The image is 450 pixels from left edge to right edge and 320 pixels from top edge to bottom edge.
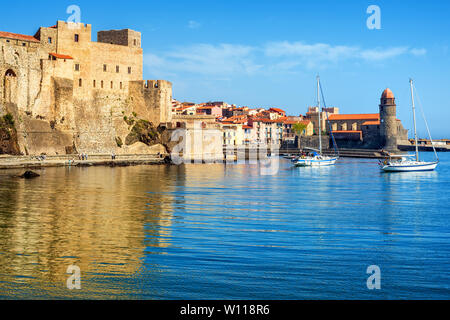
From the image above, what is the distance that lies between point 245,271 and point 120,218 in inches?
292

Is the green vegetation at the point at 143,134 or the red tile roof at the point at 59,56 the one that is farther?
the green vegetation at the point at 143,134

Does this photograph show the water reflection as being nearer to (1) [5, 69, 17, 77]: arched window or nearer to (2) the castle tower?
(1) [5, 69, 17, 77]: arched window

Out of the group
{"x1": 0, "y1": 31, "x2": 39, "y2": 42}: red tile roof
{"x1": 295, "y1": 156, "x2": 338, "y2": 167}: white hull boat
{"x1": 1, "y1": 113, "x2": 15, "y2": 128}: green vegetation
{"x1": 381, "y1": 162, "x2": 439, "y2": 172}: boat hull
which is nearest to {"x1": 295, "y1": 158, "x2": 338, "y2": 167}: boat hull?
{"x1": 295, "y1": 156, "x2": 338, "y2": 167}: white hull boat

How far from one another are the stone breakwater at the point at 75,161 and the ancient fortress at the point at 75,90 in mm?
1294

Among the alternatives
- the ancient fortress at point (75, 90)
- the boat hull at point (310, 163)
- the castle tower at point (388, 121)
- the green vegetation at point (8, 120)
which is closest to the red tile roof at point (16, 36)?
the ancient fortress at point (75, 90)

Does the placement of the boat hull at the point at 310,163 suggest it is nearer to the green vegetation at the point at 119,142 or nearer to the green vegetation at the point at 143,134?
the green vegetation at the point at 143,134

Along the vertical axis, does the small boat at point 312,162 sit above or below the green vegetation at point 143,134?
below

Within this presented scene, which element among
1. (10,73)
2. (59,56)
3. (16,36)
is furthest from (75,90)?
(10,73)

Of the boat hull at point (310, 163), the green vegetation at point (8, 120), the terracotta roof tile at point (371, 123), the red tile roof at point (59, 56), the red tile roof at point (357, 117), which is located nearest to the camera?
the green vegetation at point (8, 120)

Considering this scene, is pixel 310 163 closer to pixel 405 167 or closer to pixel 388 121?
pixel 405 167

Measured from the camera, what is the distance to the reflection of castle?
2892 inches

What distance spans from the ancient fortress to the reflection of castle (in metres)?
36.4

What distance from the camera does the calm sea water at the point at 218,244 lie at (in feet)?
29.6
